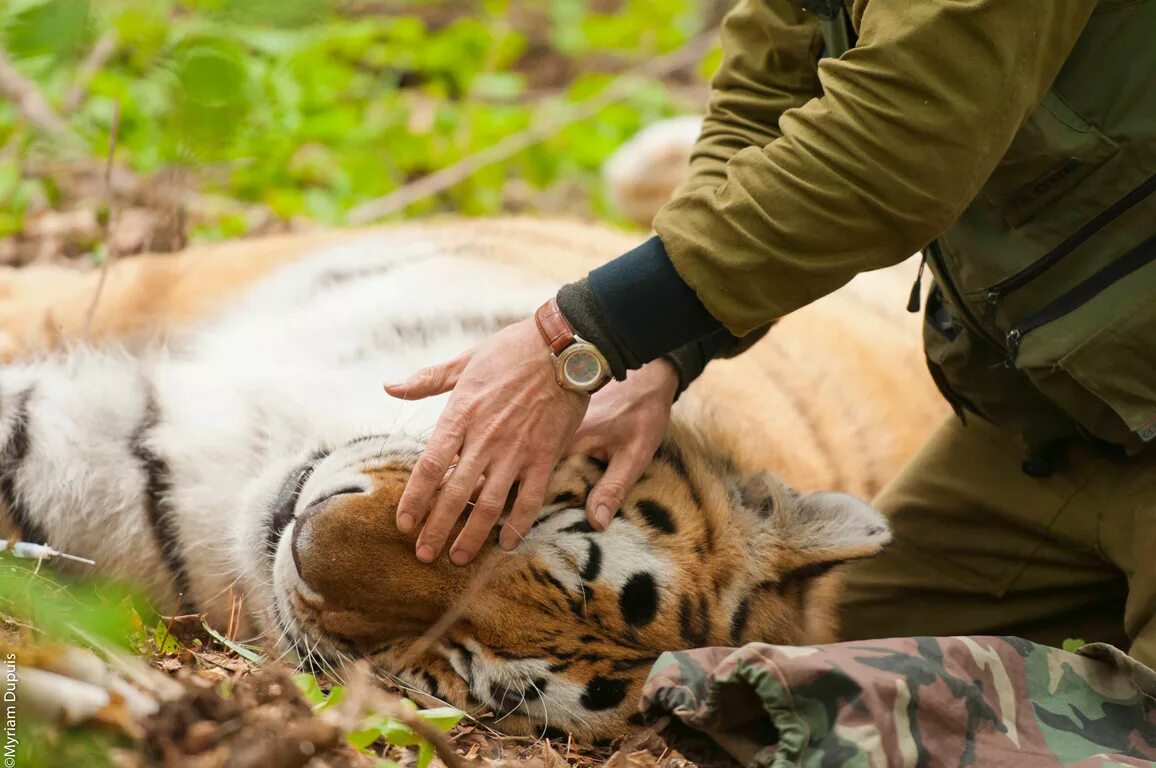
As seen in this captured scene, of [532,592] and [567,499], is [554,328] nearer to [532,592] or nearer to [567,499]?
[567,499]

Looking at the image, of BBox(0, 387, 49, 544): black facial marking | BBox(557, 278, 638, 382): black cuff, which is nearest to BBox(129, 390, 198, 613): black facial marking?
BBox(0, 387, 49, 544): black facial marking

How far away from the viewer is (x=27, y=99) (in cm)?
468

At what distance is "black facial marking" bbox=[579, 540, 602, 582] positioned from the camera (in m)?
2.35

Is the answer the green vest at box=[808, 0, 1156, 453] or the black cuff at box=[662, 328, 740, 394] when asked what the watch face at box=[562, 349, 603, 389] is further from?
the green vest at box=[808, 0, 1156, 453]

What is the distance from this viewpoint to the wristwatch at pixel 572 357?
224cm

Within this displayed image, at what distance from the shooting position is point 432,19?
7.44 m

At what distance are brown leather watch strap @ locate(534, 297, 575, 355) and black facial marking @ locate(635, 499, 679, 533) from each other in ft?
1.41

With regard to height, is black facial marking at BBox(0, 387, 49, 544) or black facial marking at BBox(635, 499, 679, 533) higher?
black facial marking at BBox(0, 387, 49, 544)

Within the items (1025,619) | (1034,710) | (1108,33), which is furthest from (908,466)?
(1108,33)

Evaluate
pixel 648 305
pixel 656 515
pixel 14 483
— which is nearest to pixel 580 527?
pixel 656 515

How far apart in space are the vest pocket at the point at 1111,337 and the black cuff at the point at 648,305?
0.66 meters

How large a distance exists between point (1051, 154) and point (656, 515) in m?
1.02

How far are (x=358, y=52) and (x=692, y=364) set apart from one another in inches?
173

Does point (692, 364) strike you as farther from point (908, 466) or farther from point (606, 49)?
point (606, 49)
